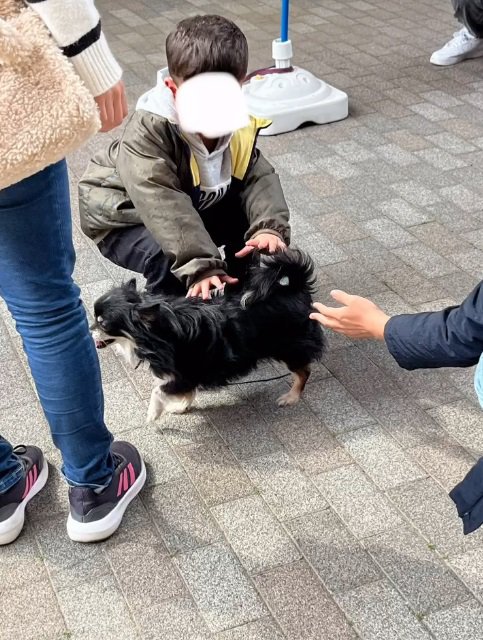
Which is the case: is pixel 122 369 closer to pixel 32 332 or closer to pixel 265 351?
pixel 265 351

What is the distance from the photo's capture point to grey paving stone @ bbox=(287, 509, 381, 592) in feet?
7.33

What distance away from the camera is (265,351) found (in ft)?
9.22

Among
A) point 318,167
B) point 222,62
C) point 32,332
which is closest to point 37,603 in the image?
point 32,332

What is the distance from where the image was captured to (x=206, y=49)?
8.66ft

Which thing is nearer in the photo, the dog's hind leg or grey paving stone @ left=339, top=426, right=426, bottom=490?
grey paving stone @ left=339, top=426, right=426, bottom=490

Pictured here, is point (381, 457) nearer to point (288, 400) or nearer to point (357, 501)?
point (357, 501)

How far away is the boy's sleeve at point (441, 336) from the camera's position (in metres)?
1.80

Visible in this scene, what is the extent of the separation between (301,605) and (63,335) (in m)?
0.97

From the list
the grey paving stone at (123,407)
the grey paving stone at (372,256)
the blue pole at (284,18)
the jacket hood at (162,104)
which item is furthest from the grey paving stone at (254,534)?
the blue pole at (284,18)

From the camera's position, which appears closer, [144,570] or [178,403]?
[144,570]

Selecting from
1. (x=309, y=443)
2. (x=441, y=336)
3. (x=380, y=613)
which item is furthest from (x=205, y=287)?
(x=380, y=613)

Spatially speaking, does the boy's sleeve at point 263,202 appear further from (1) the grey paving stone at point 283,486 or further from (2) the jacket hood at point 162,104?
(1) the grey paving stone at point 283,486

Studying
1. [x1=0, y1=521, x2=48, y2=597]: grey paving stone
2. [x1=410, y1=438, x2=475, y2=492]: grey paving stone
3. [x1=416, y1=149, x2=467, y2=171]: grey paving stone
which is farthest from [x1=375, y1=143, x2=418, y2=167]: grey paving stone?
[x1=0, y1=521, x2=48, y2=597]: grey paving stone

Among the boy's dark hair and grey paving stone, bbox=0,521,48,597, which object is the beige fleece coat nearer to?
the boy's dark hair
